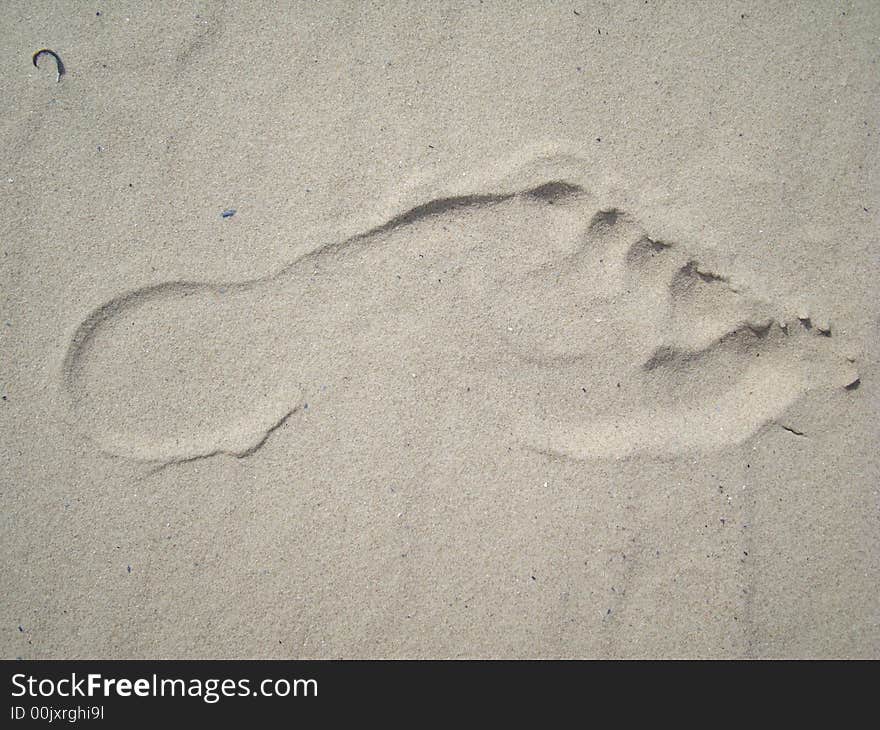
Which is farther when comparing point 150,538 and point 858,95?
point 858,95

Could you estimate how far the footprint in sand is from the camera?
1495 millimetres

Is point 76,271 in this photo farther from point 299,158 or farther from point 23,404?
point 299,158

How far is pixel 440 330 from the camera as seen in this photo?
1528 mm

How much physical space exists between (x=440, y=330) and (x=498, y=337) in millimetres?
135

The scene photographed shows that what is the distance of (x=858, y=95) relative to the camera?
159 centimetres

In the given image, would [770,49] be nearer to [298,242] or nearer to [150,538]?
[298,242]

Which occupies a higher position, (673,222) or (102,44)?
(102,44)

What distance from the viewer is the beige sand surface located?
146 cm

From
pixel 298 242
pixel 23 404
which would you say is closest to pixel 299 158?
pixel 298 242

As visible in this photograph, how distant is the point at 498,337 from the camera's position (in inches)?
60.1

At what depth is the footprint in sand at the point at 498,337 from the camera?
4.91 feet

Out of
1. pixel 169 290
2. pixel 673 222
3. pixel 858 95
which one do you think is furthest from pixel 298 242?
pixel 858 95

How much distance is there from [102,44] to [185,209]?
1.56 ft
